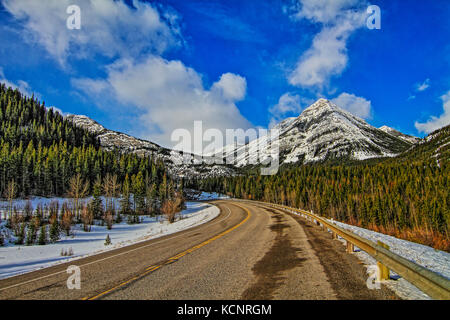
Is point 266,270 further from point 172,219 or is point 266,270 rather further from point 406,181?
point 406,181

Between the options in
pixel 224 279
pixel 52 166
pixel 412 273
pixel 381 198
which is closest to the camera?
pixel 412 273

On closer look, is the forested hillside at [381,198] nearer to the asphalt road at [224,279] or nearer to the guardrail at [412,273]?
the asphalt road at [224,279]

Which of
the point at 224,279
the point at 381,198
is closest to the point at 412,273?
the point at 224,279

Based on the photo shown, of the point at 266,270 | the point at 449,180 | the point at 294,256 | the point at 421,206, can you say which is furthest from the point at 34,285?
the point at 449,180

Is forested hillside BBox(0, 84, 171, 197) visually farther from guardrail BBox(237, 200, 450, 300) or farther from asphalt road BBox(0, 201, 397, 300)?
guardrail BBox(237, 200, 450, 300)

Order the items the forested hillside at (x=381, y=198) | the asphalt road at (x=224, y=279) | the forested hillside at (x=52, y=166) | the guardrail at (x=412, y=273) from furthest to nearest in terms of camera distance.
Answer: the forested hillside at (x=52, y=166) → the forested hillside at (x=381, y=198) → the asphalt road at (x=224, y=279) → the guardrail at (x=412, y=273)

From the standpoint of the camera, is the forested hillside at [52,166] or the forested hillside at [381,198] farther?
the forested hillside at [52,166]

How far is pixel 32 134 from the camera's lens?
132 metres

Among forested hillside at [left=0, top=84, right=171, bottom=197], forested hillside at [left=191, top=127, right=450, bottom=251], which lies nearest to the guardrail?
forested hillside at [left=191, top=127, right=450, bottom=251]

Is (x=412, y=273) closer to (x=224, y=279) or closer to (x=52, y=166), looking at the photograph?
(x=224, y=279)

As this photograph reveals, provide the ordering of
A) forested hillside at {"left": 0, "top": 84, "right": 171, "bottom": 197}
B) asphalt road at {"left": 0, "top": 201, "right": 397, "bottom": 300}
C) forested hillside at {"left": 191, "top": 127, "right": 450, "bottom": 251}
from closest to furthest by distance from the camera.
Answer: asphalt road at {"left": 0, "top": 201, "right": 397, "bottom": 300} < forested hillside at {"left": 191, "top": 127, "right": 450, "bottom": 251} < forested hillside at {"left": 0, "top": 84, "right": 171, "bottom": 197}

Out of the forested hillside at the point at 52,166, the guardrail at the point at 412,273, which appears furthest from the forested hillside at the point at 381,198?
the forested hillside at the point at 52,166

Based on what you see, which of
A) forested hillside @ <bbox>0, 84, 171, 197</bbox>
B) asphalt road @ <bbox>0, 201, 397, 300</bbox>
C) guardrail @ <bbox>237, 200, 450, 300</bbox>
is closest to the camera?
guardrail @ <bbox>237, 200, 450, 300</bbox>

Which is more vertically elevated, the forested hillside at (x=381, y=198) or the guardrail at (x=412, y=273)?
the guardrail at (x=412, y=273)
